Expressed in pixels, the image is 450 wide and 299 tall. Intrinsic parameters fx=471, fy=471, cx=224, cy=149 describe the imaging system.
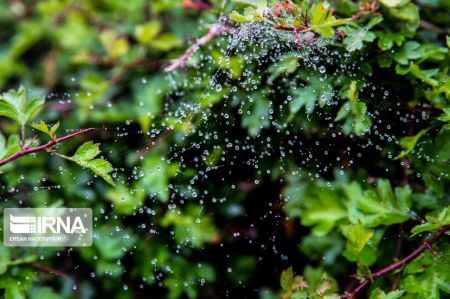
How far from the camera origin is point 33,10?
274cm

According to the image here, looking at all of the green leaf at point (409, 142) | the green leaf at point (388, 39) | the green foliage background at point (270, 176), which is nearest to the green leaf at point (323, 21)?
the green foliage background at point (270, 176)

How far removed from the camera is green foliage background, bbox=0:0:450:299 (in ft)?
4.22

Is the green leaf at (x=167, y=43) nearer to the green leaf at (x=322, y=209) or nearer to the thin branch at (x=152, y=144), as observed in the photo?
the thin branch at (x=152, y=144)

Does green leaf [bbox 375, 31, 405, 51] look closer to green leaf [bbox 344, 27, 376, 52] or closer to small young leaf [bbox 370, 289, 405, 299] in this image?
green leaf [bbox 344, 27, 376, 52]

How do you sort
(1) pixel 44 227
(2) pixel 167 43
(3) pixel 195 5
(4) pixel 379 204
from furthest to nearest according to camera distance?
1. (2) pixel 167 43
2. (3) pixel 195 5
3. (1) pixel 44 227
4. (4) pixel 379 204

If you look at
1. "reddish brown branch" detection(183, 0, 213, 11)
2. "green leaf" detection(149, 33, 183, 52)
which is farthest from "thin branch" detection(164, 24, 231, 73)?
"green leaf" detection(149, 33, 183, 52)

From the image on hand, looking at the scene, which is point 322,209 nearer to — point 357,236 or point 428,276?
point 357,236

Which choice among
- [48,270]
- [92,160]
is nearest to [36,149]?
[92,160]

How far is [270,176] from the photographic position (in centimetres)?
149

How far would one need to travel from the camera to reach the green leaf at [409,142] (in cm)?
126

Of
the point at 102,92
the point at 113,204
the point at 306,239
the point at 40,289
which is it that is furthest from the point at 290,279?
the point at 102,92

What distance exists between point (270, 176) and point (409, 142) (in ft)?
1.40

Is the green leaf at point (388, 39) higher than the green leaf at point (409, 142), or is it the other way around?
the green leaf at point (388, 39)

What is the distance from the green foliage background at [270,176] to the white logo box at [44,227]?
5 cm
